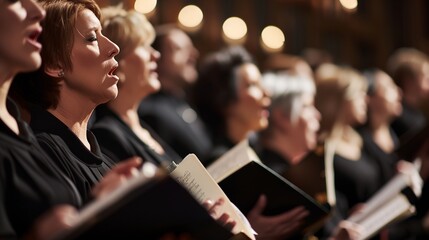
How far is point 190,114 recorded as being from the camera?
5.53 meters

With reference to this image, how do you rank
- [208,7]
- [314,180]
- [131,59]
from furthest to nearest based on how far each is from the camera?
[208,7] → [314,180] → [131,59]

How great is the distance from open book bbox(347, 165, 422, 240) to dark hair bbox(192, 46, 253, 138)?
1027 millimetres

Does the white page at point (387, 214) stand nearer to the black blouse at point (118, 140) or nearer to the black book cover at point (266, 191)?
the black book cover at point (266, 191)

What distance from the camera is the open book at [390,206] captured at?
11.6 ft

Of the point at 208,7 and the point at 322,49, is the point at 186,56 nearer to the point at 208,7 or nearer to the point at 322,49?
the point at 208,7

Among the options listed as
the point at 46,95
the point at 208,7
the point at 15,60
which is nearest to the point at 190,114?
the point at 208,7

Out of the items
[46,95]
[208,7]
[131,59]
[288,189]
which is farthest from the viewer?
[208,7]

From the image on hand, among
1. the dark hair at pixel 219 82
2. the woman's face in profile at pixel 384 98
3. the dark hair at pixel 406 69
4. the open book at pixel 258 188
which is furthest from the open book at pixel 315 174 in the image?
the dark hair at pixel 406 69

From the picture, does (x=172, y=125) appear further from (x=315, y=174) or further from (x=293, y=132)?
(x=315, y=174)

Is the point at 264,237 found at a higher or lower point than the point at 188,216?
lower

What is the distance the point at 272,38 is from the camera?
804 centimetres

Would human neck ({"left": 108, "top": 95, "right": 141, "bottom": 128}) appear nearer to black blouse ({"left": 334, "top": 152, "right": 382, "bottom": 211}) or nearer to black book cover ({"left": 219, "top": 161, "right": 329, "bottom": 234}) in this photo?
black book cover ({"left": 219, "top": 161, "right": 329, "bottom": 234})

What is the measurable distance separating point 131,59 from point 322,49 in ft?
19.3

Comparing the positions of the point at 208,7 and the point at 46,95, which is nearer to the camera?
the point at 46,95
